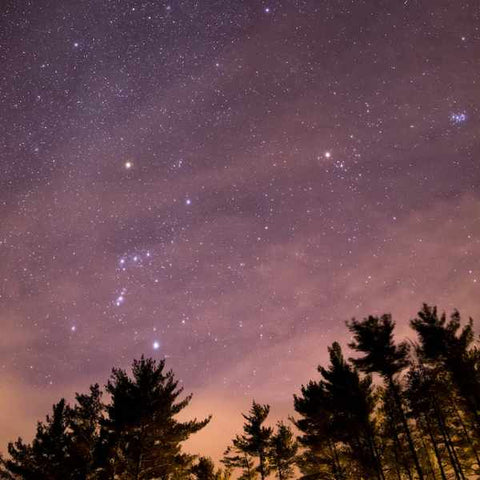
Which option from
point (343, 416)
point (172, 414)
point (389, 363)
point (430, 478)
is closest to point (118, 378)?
point (172, 414)

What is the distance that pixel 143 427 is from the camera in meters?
20.1

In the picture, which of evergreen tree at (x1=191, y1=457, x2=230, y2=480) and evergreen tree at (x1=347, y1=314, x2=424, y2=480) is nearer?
evergreen tree at (x1=347, y1=314, x2=424, y2=480)

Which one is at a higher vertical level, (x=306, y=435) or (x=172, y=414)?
(x=172, y=414)

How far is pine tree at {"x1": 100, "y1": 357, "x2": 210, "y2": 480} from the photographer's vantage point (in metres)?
19.6

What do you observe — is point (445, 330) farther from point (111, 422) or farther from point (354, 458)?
point (111, 422)

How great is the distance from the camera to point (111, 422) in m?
20.1

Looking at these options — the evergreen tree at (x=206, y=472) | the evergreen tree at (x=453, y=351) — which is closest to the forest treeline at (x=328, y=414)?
the evergreen tree at (x=453, y=351)

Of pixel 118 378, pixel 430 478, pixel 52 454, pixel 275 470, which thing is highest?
pixel 118 378

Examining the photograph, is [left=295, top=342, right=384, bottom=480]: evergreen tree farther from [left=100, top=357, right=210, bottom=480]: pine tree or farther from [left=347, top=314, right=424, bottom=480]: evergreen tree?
[left=100, top=357, right=210, bottom=480]: pine tree

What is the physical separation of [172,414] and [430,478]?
947 inches

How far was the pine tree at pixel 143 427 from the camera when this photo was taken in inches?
773

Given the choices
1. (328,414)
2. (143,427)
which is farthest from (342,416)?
(143,427)

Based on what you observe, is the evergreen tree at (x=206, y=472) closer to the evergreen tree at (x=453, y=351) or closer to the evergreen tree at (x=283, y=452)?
the evergreen tree at (x=283, y=452)

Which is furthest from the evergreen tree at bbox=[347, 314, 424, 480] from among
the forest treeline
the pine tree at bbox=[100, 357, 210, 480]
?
the pine tree at bbox=[100, 357, 210, 480]
